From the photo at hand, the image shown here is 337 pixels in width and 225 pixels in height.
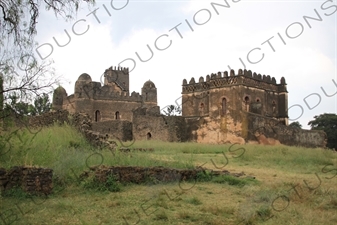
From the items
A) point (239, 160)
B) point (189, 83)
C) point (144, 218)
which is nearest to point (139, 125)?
point (189, 83)

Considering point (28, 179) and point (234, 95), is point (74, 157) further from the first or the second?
point (234, 95)

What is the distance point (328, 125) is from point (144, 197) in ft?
140

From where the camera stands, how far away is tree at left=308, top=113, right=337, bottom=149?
142 ft

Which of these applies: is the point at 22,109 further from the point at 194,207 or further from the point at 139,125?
the point at 139,125

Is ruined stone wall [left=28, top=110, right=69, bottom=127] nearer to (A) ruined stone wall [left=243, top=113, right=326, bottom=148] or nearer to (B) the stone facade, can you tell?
(B) the stone facade

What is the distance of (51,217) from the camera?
6.32 meters

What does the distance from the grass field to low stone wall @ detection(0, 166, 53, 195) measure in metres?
0.17

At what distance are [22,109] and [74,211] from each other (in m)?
2.82

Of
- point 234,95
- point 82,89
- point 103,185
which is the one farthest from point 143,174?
point 82,89

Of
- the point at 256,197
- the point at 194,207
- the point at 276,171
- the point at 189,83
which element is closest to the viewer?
the point at 194,207

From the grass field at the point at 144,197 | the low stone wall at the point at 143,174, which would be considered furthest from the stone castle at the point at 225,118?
the low stone wall at the point at 143,174

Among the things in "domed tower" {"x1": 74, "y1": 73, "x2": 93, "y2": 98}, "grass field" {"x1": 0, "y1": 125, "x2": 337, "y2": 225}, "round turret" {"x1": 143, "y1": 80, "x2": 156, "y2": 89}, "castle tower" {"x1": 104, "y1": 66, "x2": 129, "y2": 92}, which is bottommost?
"grass field" {"x1": 0, "y1": 125, "x2": 337, "y2": 225}

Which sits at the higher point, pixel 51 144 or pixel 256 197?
pixel 51 144

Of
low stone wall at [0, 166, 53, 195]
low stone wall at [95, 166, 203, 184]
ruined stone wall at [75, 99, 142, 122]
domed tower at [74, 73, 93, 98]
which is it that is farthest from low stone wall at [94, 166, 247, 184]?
domed tower at [74, 73, 93, 98]
